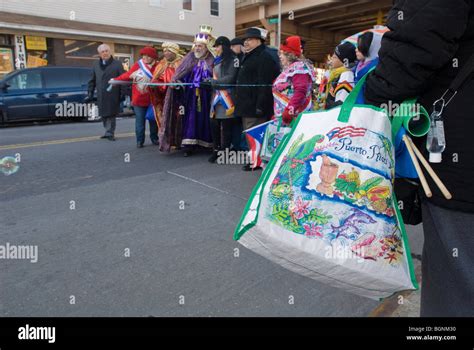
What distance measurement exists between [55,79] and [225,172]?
30.7ft

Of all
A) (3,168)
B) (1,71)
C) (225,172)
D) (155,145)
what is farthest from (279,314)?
(1,71)

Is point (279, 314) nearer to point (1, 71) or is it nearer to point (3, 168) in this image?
point (3, 168)

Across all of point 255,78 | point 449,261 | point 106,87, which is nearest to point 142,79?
point 106,87

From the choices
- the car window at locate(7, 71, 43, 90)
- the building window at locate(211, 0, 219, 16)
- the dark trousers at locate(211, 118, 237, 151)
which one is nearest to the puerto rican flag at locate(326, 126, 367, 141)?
the dark trousers at locate(211, 118, 237, 151)

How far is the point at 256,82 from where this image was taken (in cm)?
581

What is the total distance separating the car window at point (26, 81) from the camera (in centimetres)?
1200

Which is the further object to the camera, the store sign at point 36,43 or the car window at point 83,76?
the store sign at point 36,43

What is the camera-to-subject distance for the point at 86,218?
4094 millimetres

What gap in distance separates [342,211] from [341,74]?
3337mm

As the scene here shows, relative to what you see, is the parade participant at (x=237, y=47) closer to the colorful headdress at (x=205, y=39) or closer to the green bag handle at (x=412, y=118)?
the colorful headdress at (x=205, y=39)

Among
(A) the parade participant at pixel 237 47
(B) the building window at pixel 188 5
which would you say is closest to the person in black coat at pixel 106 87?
(A) the parade participant at pixel 237 47

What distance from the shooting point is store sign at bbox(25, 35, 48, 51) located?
17.3 m

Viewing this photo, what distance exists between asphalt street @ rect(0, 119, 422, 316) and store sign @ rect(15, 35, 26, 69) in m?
13.0

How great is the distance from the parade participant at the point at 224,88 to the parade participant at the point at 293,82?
112 centimetres
